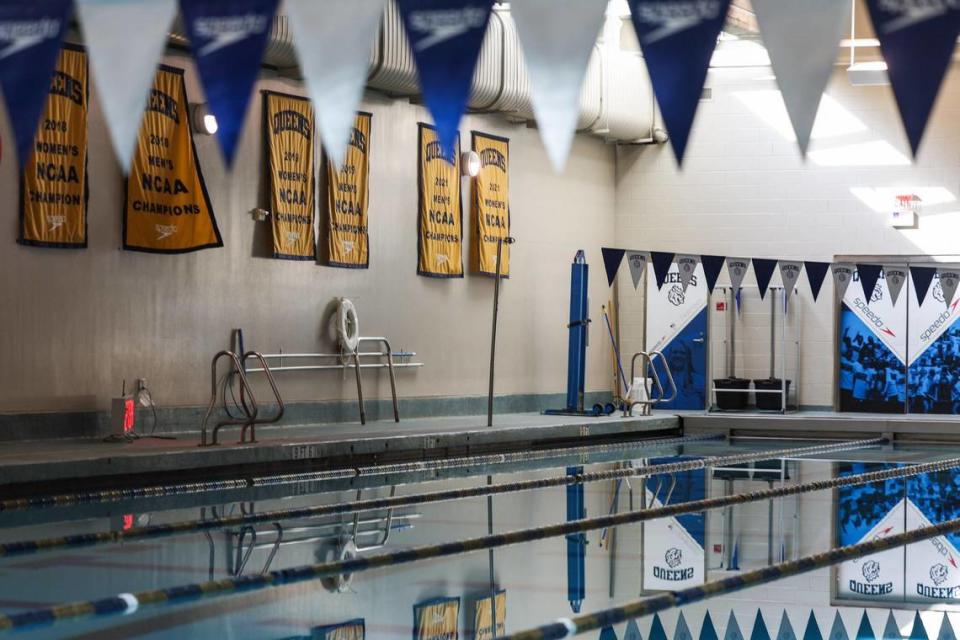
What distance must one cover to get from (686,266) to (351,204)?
4707mm

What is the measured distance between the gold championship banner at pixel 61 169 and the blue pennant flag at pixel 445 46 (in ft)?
26.1

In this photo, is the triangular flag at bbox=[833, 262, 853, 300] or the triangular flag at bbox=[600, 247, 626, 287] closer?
the triangular flag at bbox=[600, 247, 626, 287]

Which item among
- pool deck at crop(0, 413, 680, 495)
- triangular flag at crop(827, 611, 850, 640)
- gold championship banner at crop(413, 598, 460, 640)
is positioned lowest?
triangular flag at crop(827, 611, 850, 640)

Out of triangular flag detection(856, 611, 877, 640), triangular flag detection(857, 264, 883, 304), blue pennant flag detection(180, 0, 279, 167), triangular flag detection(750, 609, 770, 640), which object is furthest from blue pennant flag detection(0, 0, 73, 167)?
triangular flag detection(857, 264, 883, 304)

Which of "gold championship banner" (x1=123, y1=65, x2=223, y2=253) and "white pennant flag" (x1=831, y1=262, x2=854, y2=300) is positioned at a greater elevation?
"gold championship banner" (x1=123, y1=65, x2=223, y2=253)

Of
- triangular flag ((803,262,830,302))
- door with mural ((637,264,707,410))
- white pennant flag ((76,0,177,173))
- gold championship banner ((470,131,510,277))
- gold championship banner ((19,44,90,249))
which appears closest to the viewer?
white pennant flag ((76,0,177,173))

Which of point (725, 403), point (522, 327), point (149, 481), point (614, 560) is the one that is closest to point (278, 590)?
point (614, 560)

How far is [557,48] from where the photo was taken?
3.82 meters

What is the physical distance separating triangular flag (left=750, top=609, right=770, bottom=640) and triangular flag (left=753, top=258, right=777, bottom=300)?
11.3 meters

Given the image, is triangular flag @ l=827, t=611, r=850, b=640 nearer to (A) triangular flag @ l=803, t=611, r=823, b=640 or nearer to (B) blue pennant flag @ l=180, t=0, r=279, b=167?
(A) triangular flag @ l=803, t=611, r=823, b=640

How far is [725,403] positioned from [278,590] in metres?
12.8

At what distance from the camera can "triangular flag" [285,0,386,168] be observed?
12.6ft

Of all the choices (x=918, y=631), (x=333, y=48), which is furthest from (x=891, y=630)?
(x=333, y=48)

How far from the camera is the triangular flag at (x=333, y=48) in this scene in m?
3.84
